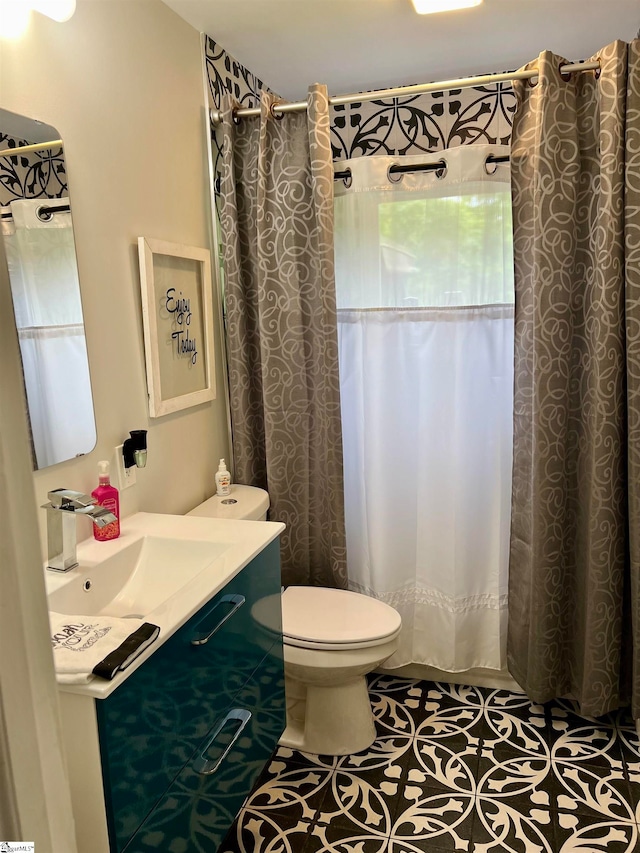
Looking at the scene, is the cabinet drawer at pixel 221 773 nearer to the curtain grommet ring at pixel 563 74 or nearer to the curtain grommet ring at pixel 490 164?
the curtain grommet ring at pixel 490 164

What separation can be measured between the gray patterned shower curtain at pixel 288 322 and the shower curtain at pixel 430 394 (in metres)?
0.15

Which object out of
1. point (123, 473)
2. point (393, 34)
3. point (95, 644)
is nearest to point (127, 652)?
point (95, 644)

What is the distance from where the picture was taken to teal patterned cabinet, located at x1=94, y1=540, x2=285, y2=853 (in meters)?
1.16

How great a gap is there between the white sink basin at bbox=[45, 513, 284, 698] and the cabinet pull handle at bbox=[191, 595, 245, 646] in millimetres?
55

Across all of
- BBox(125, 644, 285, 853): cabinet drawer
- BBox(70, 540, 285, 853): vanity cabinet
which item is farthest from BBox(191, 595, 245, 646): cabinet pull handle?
BBox(125, 644, 285, 853): cabinet drawer

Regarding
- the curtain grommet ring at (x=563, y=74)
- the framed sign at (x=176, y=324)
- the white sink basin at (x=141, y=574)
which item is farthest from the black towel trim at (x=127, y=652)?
the curtain grommet ring at (x=563, y=74)

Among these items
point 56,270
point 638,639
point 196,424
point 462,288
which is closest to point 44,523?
point 56,270

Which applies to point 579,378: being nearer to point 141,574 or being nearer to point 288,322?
point 288,322

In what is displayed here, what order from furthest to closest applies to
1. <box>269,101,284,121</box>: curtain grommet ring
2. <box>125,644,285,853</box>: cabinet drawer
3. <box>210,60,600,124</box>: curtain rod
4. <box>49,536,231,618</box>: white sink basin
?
<box>269,101,284,121</box>: curtain grommet ring < <box>210,60,600,124</box>: curtain rod < <box>49,536,231,618</box>: white sink basin < <box>125,644,285,853</box>: cabinet drawer

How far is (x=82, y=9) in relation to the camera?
1.60 meters

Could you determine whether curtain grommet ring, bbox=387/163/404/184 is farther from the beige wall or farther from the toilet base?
the toilet base

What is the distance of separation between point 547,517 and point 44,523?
160cm

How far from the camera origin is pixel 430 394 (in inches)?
94.3

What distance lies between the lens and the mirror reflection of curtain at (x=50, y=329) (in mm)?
1400
